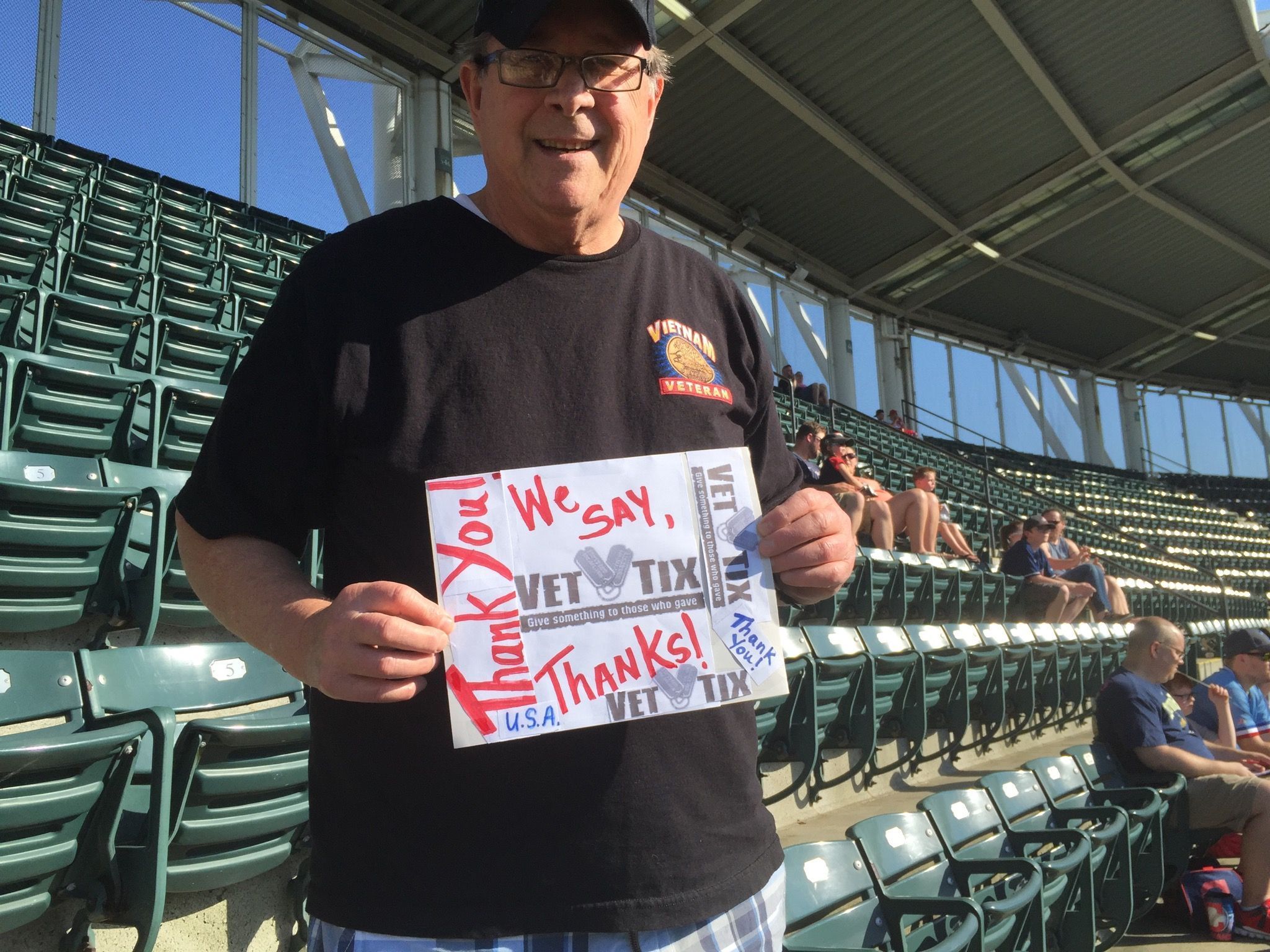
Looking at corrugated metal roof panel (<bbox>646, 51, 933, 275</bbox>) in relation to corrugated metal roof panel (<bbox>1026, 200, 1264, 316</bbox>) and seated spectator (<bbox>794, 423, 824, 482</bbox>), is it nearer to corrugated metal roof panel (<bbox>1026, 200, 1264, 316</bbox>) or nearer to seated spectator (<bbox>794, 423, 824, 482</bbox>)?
corrugated metal roof panel (<bbox>1026, 200, 1264, 316</bbox>)

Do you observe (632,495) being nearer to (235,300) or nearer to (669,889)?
(669,889)

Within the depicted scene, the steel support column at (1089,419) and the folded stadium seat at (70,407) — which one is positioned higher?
the steel support column at (1089,419)

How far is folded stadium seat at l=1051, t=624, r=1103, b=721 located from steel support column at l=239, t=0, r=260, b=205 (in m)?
9.33

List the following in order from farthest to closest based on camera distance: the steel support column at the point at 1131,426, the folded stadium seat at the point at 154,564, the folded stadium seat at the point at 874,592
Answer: the steel support column at the point at 1131,426
the folded stadium seat at the point at 874,592
the folded stadium seat at the point at 154,564

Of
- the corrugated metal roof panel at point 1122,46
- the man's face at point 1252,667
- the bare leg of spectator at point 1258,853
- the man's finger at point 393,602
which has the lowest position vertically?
the bare leg of spectator at point 1258,853

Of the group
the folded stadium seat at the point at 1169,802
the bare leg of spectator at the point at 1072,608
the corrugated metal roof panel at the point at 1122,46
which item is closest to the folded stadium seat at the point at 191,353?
the folded stadium seat at the point at 1169,802

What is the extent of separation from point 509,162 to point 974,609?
24.2ft

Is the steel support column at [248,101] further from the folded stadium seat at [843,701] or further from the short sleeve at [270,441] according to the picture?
the short sleeve at [270,441]

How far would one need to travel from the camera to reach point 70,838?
6.49 ft

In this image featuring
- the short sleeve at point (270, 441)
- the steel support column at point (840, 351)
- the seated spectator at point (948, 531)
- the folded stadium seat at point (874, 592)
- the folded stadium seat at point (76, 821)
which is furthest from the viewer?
the steel support column at point (840, 351)

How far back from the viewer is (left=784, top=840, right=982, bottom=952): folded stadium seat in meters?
2.64

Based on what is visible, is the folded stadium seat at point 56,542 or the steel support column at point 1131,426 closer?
the folded stadium seat at point 56,542

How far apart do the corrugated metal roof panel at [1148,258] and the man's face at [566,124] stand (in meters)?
20.4

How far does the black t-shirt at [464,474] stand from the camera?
96 centimetres
